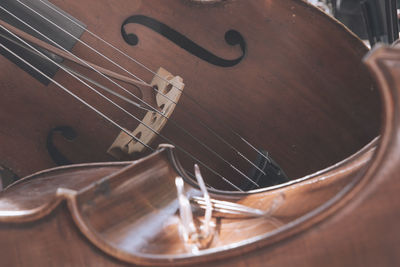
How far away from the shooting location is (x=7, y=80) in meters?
0.90

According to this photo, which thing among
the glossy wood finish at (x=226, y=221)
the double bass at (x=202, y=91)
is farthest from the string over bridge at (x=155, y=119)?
the glossy wood finish at (x=226, y=221)

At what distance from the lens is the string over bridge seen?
0.86 metres

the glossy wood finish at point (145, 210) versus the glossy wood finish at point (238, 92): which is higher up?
the glossy wood finish at point (238, 92)

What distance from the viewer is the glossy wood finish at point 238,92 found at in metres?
0.92

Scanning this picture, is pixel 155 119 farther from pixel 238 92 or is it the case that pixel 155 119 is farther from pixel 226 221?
pixel 226 221

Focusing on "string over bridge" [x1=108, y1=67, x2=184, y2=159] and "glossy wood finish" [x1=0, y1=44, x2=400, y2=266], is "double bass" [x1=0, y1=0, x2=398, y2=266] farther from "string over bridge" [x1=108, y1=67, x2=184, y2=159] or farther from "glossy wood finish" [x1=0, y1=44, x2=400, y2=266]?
"glossy wood finish" [x1=0, y1=44, x2=400, y2=266]

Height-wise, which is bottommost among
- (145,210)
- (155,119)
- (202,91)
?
(145,210)

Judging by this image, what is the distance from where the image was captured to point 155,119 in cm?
88

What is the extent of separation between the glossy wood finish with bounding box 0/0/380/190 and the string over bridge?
3 cm

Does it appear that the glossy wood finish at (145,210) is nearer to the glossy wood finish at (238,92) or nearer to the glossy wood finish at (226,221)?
the glossy wood finish at (226,221)

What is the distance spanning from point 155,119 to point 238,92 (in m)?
0.22

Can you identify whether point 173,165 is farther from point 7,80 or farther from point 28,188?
point 7,80

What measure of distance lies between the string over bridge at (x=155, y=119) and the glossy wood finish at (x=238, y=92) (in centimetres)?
3

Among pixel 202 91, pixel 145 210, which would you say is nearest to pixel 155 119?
pixel 202 91
